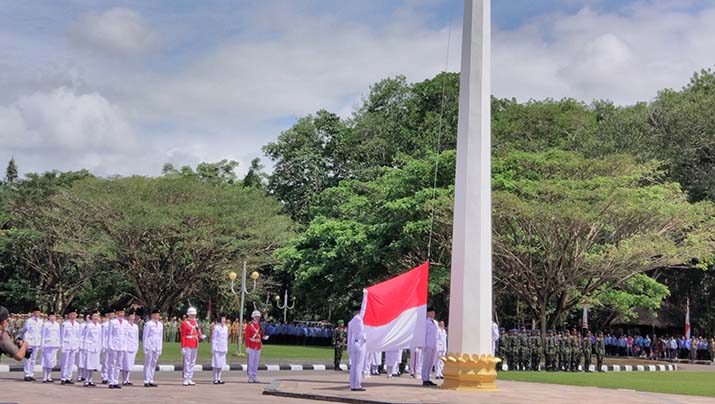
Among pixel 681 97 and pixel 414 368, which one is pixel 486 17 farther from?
pixel 681 97

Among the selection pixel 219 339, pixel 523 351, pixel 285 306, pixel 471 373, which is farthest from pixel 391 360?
pixel 285 306

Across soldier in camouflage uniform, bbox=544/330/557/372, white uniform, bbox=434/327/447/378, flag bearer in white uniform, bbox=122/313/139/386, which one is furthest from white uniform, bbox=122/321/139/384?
soldier in camouflage uniform, bbox=544/330/557/372

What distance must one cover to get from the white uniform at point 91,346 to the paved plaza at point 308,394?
1.11 metres

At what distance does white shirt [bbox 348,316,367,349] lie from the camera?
17.2 m

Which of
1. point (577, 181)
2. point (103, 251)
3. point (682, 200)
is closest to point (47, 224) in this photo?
point (103, 251)

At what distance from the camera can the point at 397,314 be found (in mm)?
17078

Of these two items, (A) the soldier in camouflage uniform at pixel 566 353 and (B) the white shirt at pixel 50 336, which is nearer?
(B) the white shirt at pixel 50 336

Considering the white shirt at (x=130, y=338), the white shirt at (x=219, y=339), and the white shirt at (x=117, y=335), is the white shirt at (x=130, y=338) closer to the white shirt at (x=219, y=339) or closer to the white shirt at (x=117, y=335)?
the white shirt at (x=117, y=335)

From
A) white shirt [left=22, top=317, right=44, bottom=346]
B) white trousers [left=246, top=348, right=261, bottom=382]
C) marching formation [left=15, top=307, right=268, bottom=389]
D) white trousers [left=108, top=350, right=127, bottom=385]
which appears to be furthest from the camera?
white shirt [left=22, top=317, right=44, bottom=346]

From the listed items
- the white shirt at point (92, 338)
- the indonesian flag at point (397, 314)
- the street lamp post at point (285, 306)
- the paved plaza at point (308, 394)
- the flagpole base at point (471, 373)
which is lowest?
the paved plaza at point (308, 394)

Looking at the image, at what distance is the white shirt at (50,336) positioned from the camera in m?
19.7

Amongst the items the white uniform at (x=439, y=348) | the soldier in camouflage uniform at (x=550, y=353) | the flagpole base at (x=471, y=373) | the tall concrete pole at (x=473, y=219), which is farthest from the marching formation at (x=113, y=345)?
the soldier in camouflage uniform at (x=550, y=353)

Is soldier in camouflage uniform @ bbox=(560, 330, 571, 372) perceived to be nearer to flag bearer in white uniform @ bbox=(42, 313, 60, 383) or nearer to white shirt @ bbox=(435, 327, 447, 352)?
white shirt @ bbox=(435, 327, 447, 352)

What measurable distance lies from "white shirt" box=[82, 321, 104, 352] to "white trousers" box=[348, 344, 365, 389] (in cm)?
593
